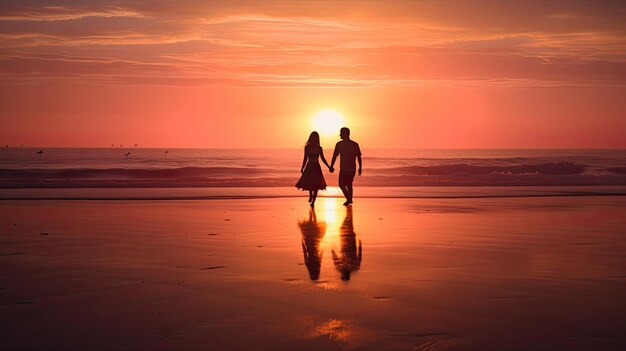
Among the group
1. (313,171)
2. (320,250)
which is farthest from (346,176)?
(320,250)

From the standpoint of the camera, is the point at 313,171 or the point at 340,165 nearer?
the point at 340,165

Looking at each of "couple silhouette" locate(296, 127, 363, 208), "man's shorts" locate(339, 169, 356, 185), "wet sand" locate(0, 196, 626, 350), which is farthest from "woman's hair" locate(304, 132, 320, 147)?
"wet sand" locate(0, 196, 626, 350)

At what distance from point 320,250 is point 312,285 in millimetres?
2882

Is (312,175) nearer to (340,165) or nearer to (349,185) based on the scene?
(340,165)

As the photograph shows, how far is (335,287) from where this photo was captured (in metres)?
7.14

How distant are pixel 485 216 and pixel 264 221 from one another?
5.02 m

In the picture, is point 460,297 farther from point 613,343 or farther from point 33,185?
point 33,185

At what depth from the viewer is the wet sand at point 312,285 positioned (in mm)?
5223

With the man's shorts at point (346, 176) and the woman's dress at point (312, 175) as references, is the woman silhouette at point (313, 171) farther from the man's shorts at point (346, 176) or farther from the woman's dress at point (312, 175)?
the man's shorts at point (346, 176)

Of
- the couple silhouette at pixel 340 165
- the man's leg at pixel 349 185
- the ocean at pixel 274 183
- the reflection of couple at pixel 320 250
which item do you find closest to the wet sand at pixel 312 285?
the reflection of couple at pixel 320 250

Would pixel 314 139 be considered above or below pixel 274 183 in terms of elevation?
above

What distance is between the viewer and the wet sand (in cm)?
522

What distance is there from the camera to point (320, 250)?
10133mm

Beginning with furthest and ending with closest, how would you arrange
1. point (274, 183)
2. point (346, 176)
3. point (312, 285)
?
1. point (274, 183)
2. point (346, 176)
3. point (312, 285)
